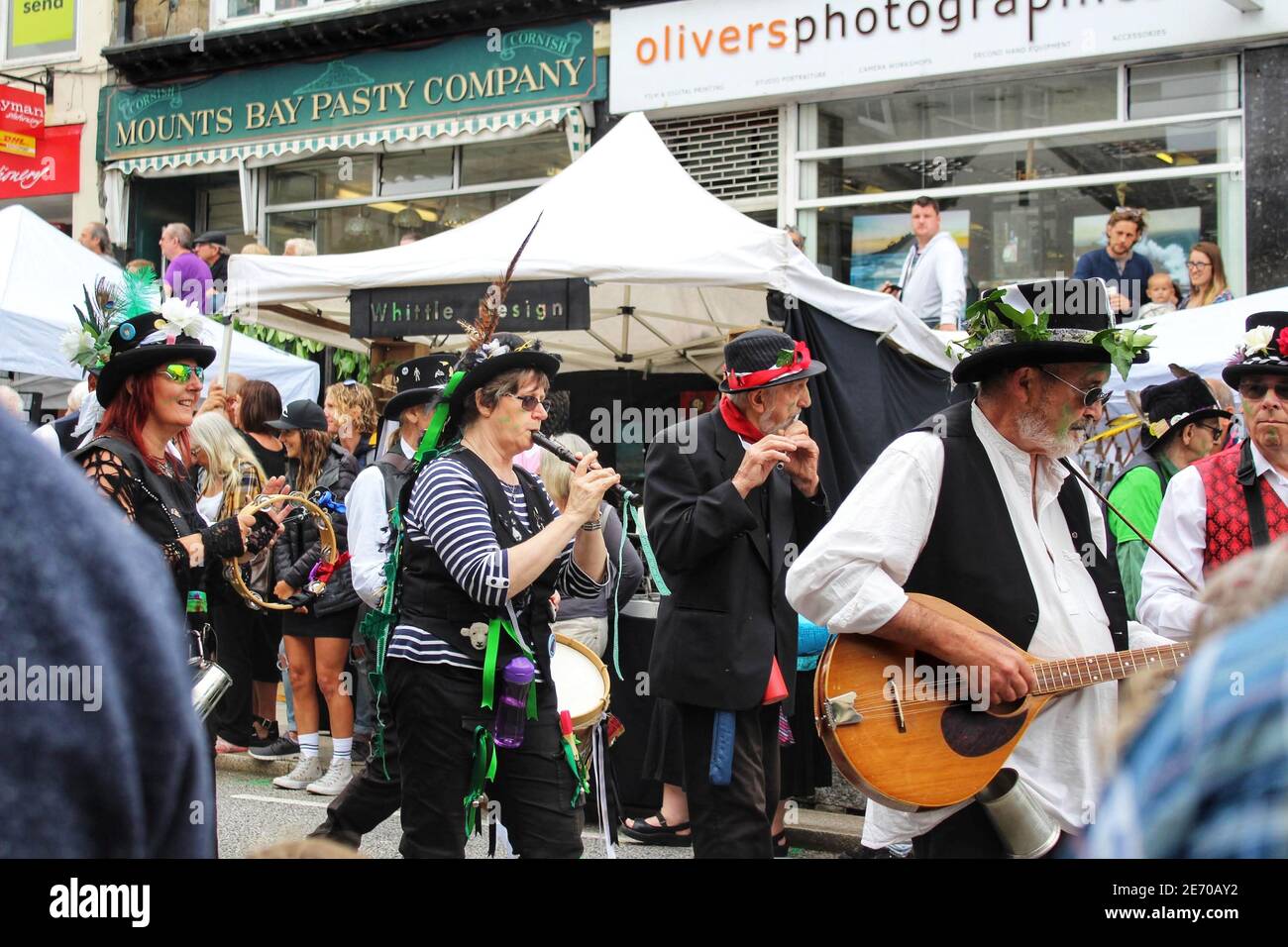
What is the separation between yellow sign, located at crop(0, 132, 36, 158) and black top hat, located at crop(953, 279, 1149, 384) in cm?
1618

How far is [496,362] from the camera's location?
13.8 feet

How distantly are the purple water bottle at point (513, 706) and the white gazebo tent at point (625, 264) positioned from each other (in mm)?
3535

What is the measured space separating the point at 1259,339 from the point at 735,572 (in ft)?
6.28

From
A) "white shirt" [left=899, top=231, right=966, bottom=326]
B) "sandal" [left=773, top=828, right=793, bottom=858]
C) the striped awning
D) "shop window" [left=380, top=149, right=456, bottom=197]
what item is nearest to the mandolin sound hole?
"sandal" [left=773, top=828, right=793, bottom=858]

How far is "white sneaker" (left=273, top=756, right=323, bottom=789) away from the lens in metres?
7.98

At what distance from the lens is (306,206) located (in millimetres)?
16422

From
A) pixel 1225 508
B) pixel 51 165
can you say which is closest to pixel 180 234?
pixel 51 165

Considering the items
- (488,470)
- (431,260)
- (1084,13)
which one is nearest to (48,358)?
(431,260)

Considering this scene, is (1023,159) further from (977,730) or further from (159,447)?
(977,730)

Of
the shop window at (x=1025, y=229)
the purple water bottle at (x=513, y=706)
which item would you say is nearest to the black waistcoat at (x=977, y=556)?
the purple water bottle at (x=513, y=706)

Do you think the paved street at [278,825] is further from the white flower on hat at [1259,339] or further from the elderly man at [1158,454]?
the white flower on hat at [1259,339]

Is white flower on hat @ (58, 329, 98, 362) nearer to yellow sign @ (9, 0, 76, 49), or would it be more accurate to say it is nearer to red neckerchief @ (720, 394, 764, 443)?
red neckerchief @ (720, 394, 764, 443)

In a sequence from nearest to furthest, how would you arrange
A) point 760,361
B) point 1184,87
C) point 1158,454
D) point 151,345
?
point 151,345
point 760,361
point 1158,454
point 1184,87
